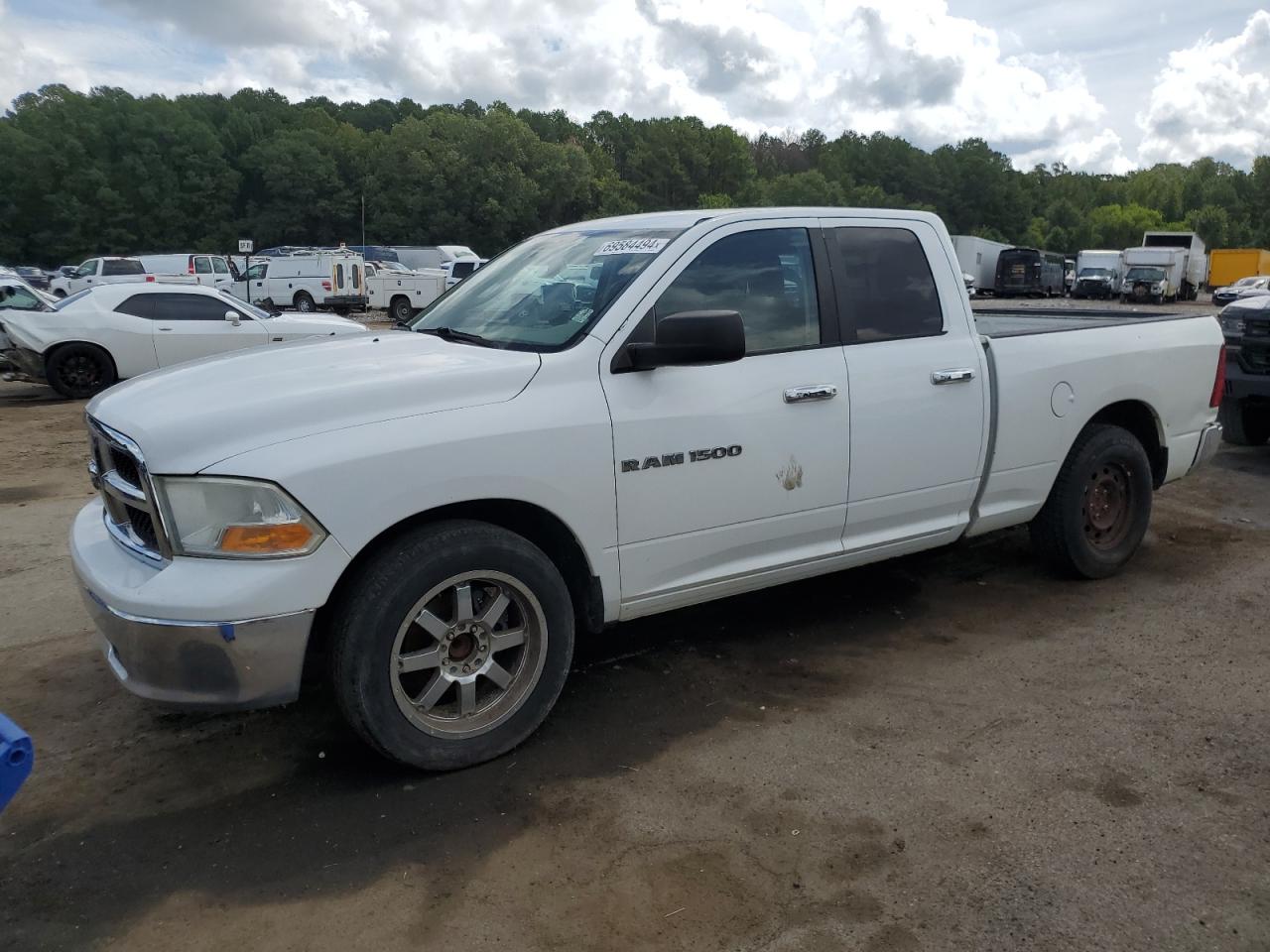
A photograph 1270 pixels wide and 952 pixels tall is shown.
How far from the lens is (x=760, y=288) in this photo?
4.03 metres

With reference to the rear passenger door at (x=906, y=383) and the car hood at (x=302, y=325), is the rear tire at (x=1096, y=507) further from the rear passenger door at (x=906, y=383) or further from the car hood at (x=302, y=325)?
the car hood at (x=302, y=325)

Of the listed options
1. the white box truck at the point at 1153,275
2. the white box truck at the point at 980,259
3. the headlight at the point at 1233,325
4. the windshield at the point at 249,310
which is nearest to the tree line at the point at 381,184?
the white box truck at the point at 980,259

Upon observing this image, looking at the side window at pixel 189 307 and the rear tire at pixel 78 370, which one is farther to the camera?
the side window at pixel 189 307

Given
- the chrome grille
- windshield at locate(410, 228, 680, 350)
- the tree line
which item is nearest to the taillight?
windshield at locate(410, 228, 680, 350)

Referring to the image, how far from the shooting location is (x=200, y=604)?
2.87m

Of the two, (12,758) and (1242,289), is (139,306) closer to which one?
(12,758)

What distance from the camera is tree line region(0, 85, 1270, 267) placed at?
7706 cm

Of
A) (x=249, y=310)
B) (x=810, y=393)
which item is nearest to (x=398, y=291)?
(x=249, y=310)

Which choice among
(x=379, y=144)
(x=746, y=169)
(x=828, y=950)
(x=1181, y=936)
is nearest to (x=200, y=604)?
(x=828, y=950)

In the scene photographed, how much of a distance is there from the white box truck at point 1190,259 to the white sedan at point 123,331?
4571cm

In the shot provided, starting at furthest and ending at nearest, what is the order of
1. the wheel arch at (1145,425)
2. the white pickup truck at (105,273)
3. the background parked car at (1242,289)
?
the background parked car at (1242,289) → the white pickup truck at (105,273) → the wheel arch at (1145,425)

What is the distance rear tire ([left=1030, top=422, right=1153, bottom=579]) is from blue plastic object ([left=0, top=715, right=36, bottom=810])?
4.65 metres

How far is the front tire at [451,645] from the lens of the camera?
309 centimetres

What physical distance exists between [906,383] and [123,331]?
467 inches
